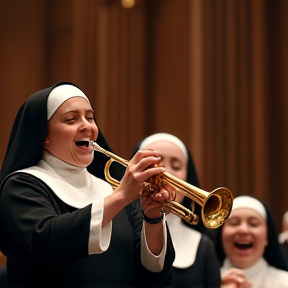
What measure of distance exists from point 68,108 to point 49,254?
596 millimetres

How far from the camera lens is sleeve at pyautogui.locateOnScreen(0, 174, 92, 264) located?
2.06 metres

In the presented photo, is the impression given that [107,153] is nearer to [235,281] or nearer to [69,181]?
[69,181]

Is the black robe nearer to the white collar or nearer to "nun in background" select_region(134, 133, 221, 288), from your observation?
the white collar

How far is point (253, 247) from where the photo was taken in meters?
3.82

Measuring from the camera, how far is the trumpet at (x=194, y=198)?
2295 millimetres

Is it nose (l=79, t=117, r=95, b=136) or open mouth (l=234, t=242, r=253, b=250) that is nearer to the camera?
nose (l=79, t=117, r=95, b=136)

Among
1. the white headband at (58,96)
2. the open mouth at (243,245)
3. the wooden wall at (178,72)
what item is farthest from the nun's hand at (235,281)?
the wooden wall at (178,72)

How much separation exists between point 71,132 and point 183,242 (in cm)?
150

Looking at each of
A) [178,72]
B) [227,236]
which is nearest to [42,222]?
[227,236]

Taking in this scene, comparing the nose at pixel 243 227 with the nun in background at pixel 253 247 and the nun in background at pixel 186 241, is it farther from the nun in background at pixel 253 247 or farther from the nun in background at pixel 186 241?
the nun in background at pixel 186 241

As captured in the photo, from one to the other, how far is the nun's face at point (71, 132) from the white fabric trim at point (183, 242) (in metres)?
1.32

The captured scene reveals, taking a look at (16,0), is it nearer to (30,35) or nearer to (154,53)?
(30,35)

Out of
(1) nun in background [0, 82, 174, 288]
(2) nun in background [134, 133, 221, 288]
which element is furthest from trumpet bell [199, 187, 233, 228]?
(2) nun in background [134, 133, 221, 288]

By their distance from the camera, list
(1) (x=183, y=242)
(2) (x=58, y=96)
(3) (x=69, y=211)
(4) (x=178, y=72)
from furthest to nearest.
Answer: (4) (x=178, y=72) < (1) (x=183, y=242) < (2) (x=58, y=96) < (3) (x=69, y=211)
